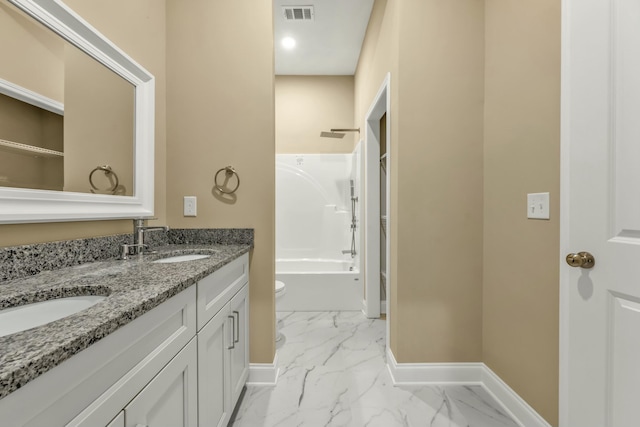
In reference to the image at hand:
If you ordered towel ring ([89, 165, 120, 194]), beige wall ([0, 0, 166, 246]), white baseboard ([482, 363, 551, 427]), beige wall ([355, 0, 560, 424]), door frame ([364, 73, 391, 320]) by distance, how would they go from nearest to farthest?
beige wall ([0, 0, 166, 246]) → towel ring ([89, 165, 120, 194]) → white baseboard ([482, 363, 551, 427]) → beige wall ([355, 0, 560, 424]) → door frame ([364, 73, 391, 320])

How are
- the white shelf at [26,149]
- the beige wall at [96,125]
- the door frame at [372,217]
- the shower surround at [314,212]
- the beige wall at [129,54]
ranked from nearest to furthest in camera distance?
1. the white shelf at [26,149]
2. the beige wall at [129,54]
3. the beige wall at [96,125]
4. the door frame at [372,217]
5. the shower surround at [314,212]

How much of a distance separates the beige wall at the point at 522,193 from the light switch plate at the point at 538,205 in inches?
1.1

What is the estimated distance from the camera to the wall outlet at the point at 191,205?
190 centimetres

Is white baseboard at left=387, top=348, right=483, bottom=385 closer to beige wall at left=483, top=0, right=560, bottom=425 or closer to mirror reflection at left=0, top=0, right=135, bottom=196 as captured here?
beige wall at left=483, top=0, right=560, bottom=425

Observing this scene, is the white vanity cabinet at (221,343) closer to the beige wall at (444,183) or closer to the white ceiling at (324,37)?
the beige wall at (444,183)

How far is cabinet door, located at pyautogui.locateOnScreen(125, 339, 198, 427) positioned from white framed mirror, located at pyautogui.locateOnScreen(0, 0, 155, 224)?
69 cm

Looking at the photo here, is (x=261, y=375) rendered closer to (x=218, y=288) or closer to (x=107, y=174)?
(x=218, y=288)

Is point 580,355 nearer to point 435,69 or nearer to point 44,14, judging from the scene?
point 435,69

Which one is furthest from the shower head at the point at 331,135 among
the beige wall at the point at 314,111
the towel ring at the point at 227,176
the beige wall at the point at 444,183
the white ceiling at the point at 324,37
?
the towel ring at the point at 227,176

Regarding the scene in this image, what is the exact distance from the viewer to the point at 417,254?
73.5 inches

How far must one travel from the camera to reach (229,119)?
6.23ft

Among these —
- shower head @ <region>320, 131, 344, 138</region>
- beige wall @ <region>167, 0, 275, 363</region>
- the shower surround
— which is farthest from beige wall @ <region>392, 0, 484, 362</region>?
shower head @ <region>320, 131, 344, 138</region>

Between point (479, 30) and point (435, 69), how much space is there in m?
0.36

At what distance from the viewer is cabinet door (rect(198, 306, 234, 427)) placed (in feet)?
3.59
